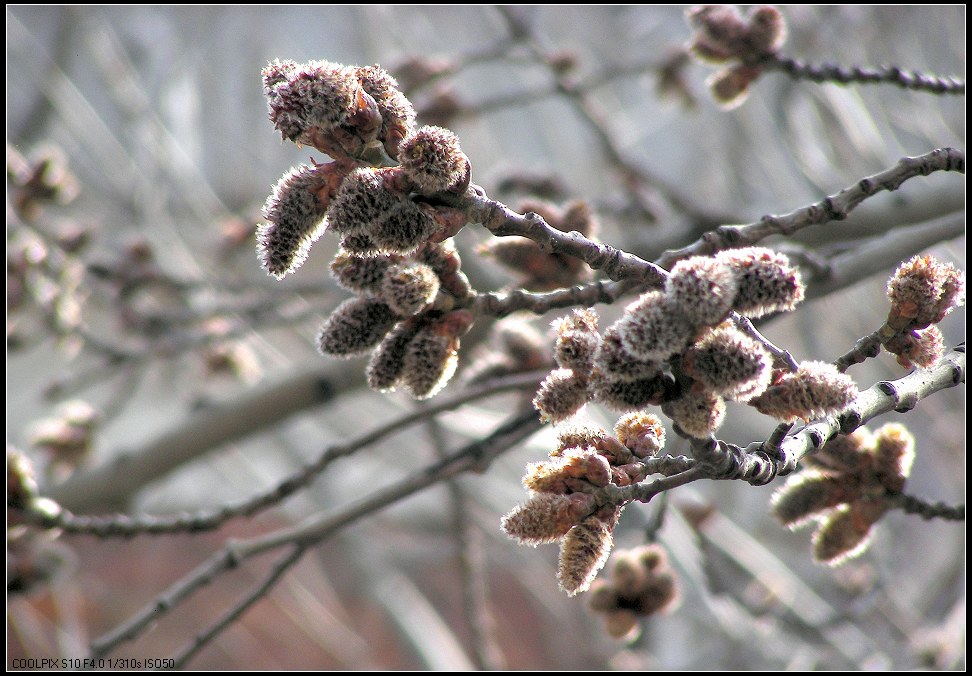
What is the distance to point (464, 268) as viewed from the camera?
2594 millimetres

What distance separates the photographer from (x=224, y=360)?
2924 mm

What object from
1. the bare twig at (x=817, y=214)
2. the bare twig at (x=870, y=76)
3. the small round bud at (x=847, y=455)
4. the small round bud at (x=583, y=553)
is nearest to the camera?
the small round bud at (x=583, y=553)

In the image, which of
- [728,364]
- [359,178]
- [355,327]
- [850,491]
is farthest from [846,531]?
[359,178]

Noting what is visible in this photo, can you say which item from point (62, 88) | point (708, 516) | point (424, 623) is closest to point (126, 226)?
point (62, 88)

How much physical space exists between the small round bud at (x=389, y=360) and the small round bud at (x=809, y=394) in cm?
44

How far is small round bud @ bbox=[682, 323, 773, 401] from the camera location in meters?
0.75

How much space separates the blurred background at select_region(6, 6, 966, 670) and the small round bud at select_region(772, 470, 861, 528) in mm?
407

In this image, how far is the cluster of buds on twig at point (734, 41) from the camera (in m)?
1.60

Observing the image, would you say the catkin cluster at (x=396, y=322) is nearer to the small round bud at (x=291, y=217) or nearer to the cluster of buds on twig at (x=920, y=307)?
the small round bud at (x=291, y=217)

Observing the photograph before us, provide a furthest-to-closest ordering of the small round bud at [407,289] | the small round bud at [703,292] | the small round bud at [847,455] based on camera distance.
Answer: the small round bud at [847,455], the small round bud at [407,289], the small round bud at [703,292]

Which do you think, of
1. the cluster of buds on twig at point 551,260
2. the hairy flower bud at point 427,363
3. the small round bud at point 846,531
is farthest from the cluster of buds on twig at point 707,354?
the cluster of buds on twig at point 551,260

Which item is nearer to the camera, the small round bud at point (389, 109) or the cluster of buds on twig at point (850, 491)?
the small round bud at point (389, 109)

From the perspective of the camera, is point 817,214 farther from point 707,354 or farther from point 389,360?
point 389,360

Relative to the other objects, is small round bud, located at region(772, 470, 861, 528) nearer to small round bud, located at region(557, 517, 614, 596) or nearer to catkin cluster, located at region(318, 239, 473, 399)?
small round bud, located at region(557, 517, 614, 596)
